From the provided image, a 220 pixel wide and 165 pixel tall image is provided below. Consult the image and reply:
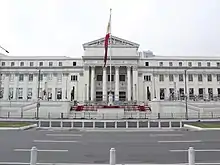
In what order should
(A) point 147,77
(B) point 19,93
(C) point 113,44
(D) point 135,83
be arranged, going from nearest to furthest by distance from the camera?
1. (D) point 135,83
2. (C) point 113,44
3. (A) point 147,77
4. (B) point 19,93

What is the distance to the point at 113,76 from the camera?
267 ft

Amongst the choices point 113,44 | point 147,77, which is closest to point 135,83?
point 147,77


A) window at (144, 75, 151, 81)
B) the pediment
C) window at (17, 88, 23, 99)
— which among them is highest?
the pediment

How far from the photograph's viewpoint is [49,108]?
5031 centimetres

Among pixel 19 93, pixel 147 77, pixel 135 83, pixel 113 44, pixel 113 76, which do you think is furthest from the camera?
pixel 19 93

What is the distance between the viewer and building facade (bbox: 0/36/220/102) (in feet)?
257

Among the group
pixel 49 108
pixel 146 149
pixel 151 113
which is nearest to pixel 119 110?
pixel 151 113

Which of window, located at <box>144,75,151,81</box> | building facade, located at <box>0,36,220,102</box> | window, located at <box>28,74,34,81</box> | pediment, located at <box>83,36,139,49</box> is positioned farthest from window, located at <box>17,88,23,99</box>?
window, located at <box>144,75,151,81</box>

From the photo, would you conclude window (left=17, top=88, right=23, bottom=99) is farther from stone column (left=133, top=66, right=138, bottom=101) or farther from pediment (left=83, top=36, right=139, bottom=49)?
stone column (left=133, top=66, right=138, bottom=101)

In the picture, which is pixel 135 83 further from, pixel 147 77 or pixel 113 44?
pixel 113 44

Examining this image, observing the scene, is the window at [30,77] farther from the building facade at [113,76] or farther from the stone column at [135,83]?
the stone column at [135,83]

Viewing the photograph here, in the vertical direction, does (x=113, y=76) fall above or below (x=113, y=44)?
below

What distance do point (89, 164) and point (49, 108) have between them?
42858 millimetres

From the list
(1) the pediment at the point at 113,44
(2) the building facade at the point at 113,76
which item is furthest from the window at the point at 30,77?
(1) the pediment at the point at 113,44
